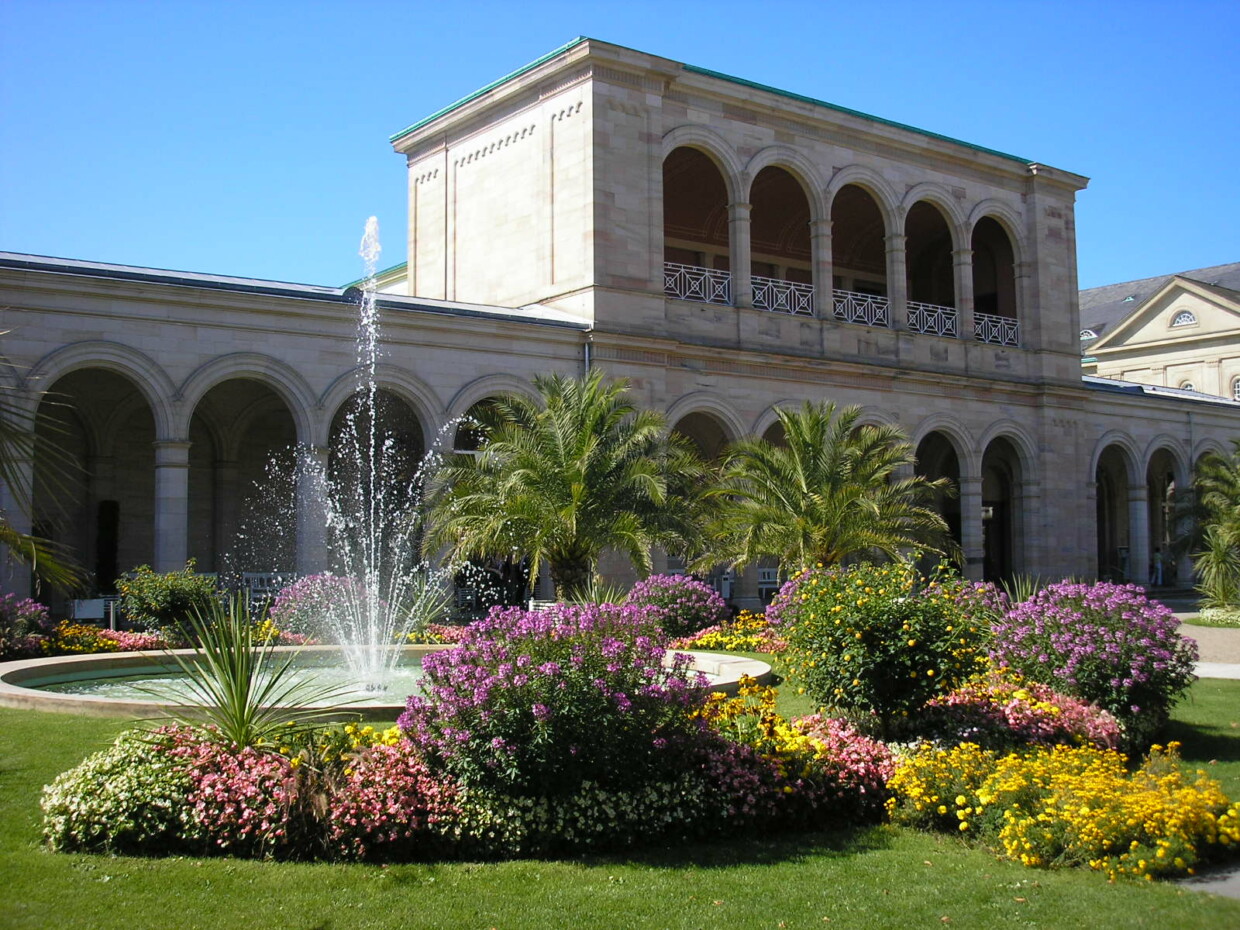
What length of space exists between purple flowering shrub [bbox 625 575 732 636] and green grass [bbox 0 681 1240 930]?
1089 centimetres

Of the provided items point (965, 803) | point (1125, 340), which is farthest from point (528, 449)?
point (1125, 340)

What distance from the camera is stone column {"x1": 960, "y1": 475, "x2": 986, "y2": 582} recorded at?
32.0 metres

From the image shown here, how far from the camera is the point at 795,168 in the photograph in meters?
29.5

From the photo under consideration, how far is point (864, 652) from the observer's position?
10359 mm

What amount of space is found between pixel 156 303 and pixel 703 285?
13.1 m

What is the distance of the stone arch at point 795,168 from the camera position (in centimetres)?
2859

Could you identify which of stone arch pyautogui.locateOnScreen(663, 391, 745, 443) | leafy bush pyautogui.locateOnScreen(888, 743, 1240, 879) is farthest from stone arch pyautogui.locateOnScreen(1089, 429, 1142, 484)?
leafy bush pyautogui.locateOnScreen(888, 743, 1240, 879)

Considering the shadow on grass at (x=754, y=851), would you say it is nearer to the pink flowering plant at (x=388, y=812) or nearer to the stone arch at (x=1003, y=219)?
the pink flowering plant at (x=388, y=812)

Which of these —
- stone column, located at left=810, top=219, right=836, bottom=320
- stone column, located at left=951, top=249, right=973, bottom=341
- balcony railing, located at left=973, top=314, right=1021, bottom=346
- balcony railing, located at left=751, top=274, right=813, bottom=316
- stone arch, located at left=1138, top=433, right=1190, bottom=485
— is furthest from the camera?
stone arch, located at left=1138, top=433, right=1190, bottom=485

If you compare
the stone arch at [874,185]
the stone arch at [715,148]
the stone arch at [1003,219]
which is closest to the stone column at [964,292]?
the stone arch at [1003,219]

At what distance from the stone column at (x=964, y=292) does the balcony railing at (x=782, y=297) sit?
203 inches

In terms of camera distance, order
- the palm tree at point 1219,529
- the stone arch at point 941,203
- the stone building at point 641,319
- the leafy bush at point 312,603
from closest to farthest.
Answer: the leafy bush at point 312,603, the stone building at point 641,319, the palm tree at point 1219,529, the stone arch at point 941,203

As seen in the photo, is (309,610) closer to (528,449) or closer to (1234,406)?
(528,449)

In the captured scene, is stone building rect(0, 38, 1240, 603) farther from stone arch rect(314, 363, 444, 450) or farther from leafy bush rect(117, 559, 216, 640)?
leafy bush rect(117, 559, 216, 640)
